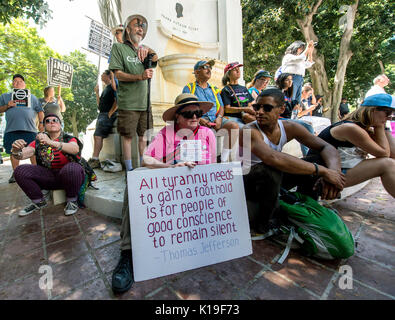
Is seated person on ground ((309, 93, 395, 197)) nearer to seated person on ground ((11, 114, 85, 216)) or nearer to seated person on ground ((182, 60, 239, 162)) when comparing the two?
seated person on ground ((182, 60, 239, 162))

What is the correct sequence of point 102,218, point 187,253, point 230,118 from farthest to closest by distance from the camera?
point 230,118 → point 102,218 → point 187,253

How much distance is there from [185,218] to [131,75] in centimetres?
232

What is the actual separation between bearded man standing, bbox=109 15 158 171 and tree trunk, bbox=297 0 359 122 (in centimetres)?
1056

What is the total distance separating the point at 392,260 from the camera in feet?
5.61

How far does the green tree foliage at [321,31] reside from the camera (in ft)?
29.4

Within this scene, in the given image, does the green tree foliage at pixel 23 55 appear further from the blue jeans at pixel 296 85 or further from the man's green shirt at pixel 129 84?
the blue jeans at pixel 296 85

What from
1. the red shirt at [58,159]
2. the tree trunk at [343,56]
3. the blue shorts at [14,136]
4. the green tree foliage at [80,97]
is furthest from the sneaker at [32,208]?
the green tree foliage at [80,97]

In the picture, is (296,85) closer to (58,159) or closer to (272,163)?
(272,163)

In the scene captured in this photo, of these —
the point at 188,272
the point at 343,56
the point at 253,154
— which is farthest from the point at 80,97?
the point at 188,272
